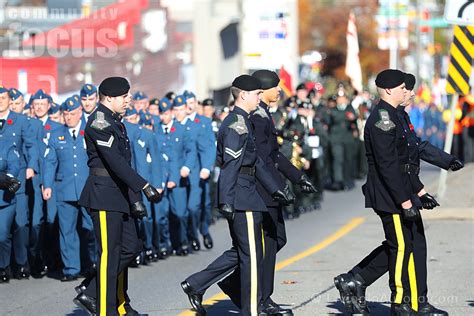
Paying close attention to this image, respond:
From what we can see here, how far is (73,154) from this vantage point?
1352cm

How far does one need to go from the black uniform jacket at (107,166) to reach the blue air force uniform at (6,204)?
146 inches

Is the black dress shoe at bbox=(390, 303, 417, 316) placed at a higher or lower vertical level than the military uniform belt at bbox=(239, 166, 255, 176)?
lower

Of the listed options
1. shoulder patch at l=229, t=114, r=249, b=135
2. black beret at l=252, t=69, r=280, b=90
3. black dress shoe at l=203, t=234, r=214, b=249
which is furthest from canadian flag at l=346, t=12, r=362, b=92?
shoulder patch at l=229, t=114, r=249, b=135

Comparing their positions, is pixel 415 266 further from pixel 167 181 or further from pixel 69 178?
pixel 167 181

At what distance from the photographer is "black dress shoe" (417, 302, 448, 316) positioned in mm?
10008

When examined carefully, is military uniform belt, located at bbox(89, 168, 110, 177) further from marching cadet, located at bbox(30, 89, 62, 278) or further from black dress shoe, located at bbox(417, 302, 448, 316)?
marching cadet, located at bbox(30, 89, 62, 278)

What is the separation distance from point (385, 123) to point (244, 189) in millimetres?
1199

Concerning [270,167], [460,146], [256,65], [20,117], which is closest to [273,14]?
[256,65]

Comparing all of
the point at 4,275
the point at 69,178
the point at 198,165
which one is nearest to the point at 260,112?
the point at 69,178

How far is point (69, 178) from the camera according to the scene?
44.3 ft

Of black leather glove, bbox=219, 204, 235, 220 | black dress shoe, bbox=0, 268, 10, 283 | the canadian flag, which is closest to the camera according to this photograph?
black leather glove, bbox=219, 204, 235, 220

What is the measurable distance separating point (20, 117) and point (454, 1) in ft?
26.1

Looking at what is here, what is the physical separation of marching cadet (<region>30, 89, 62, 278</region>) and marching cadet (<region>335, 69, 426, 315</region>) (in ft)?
16.0

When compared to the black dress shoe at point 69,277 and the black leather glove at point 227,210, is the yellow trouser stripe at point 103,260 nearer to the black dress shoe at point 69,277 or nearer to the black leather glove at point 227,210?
the black leather glove at point 227,210
